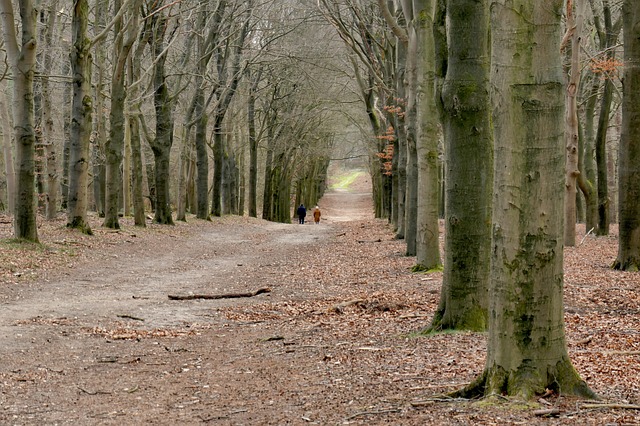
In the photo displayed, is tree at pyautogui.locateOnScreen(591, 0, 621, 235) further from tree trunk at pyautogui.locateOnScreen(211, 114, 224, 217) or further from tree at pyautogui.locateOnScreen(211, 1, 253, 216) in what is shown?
tree trunk at pyautogui.locateOnScreen(211, 114, 224, 217)

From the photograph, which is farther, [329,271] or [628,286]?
[329,271]

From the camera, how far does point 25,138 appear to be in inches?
601

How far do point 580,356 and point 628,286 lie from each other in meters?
5.62

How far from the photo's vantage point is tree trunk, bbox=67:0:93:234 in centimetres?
1895

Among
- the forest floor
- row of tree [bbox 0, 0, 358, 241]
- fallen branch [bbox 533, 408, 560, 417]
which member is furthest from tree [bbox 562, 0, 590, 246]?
fallen branch [bbox 533, 408, 560, 417]

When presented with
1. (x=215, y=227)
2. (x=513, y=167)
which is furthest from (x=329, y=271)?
(x=215, y=227)

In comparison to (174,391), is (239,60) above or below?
above

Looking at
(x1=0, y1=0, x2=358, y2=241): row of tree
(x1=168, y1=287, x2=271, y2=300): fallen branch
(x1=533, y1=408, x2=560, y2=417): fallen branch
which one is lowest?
(x1=168, y1=287, x2=271, y2=300): fallen branch

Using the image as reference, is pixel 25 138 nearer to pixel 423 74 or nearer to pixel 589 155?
pixel 423 74

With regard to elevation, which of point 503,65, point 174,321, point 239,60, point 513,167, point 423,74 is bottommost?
point 174,321

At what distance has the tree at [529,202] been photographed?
14.5 ft

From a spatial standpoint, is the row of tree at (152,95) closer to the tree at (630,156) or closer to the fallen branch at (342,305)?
the fallen branch at (342,305)

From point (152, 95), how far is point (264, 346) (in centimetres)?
2236

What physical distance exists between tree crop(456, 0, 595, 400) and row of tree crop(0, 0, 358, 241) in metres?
13.0
